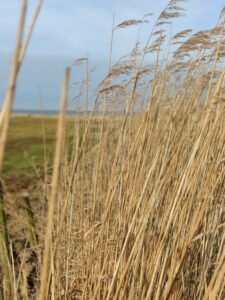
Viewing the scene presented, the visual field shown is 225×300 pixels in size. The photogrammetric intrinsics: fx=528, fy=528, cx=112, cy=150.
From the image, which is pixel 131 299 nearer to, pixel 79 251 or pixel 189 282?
pixel 189 282

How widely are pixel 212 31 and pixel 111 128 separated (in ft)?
4.87

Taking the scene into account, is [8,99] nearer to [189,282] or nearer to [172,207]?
[172,207]

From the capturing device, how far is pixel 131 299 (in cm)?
140

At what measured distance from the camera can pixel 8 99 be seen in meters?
0.72

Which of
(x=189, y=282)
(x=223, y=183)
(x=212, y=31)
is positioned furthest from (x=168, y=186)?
(x=212, y=31)

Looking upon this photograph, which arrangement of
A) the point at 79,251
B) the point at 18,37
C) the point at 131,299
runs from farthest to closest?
the point at 79,251, the point at 131,299, the point at 18,37

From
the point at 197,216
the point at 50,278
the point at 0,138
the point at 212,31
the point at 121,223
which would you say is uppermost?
the point at 212,31

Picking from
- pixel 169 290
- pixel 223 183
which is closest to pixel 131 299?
pixel 169 290

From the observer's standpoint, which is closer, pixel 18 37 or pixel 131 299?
pixel 18 37

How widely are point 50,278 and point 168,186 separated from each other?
0.46 meters

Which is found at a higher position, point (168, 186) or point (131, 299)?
point (168, 186)

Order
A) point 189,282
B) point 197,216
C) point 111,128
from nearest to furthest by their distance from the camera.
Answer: point 197,216 → point 189,282 → point 111,128

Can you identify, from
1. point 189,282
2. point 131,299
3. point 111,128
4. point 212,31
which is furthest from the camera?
point 111,128

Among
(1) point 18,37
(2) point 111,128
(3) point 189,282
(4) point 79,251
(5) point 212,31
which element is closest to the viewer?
(1) point 18,37
